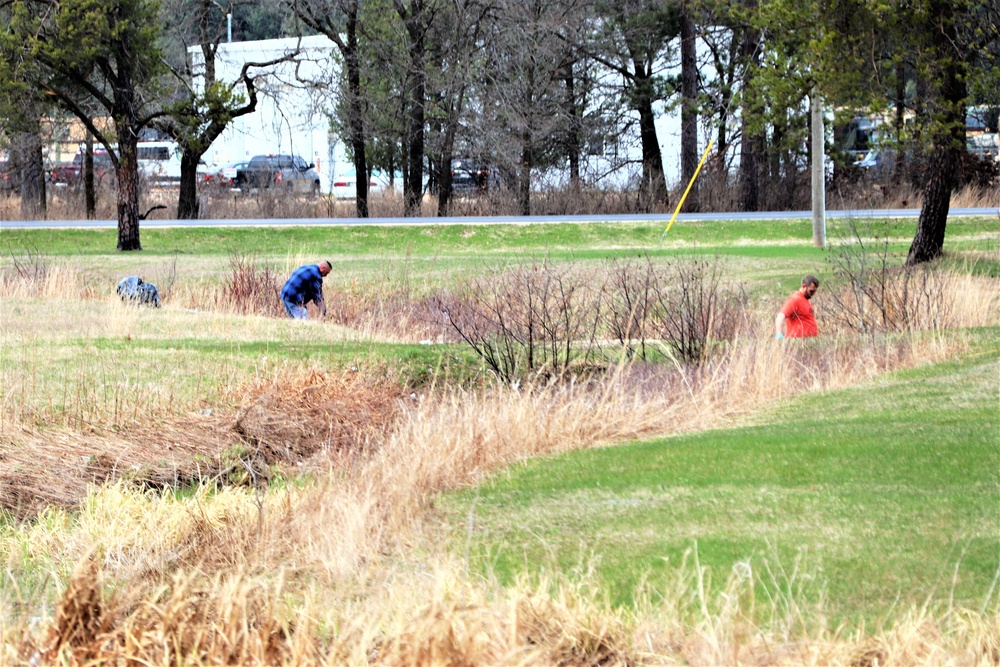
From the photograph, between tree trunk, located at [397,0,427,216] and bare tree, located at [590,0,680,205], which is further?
bare tree, located at [590,0,680,205]

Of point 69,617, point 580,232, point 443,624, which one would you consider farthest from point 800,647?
point 580,232

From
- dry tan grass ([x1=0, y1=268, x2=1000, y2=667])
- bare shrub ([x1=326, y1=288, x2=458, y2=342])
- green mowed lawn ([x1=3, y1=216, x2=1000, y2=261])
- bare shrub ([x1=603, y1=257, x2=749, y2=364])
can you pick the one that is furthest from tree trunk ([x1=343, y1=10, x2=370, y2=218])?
dry tan grass ([x1=0, y1=268, x2=1000, y2=667])

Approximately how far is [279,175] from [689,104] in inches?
617

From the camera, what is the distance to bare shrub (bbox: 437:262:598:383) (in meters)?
13.6

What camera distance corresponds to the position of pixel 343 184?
47938 mm

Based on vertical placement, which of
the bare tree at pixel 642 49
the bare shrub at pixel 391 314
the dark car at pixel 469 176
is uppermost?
the bare tree at pixel 642 49

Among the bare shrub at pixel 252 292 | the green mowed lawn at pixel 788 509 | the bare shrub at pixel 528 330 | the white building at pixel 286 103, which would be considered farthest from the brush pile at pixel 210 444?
the white building at pixel 286 103

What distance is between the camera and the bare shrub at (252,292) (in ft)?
62.6

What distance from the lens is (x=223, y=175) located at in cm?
4622

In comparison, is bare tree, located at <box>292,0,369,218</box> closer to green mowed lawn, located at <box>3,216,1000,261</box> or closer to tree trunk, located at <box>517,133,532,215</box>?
tree trunk, located at <box>517,133,532,215</box>

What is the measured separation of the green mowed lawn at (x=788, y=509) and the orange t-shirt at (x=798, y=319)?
4330 millimetres

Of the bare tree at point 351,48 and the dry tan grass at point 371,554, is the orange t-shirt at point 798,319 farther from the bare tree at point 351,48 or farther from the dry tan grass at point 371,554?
the bare tree at point 351,48

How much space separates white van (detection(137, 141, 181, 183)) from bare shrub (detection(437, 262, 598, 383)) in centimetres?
2991

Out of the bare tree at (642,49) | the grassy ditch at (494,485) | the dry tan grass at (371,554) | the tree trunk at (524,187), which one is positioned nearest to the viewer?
the dry tan grass at (371,554)
